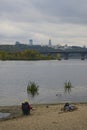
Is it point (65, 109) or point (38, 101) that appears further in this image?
point (38, 101)

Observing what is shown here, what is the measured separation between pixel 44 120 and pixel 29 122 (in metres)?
1.08

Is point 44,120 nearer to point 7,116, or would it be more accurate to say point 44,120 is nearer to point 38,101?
point 7,116

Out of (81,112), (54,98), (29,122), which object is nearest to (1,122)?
(29,122)

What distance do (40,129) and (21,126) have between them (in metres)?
1.82

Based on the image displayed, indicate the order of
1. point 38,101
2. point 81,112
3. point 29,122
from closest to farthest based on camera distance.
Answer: point 29,122
point 81,112
point 38,101

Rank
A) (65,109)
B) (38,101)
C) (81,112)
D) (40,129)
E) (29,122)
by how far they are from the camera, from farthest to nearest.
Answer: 1. (38,101)
2. (65,109)
3. (81,112)
4. (29,122)
5. (40,129)

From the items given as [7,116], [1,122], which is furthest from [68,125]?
[7,116]

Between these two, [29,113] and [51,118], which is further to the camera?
[29,113]

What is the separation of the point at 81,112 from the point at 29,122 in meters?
5.19

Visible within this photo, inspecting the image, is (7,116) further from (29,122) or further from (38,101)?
(38,101)

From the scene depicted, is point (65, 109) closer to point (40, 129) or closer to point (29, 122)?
point (29, 122)

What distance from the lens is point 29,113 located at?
97.9 feet

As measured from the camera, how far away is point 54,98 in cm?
4556

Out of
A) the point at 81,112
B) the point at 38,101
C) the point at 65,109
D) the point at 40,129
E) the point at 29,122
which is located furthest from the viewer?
the point at 38,101
